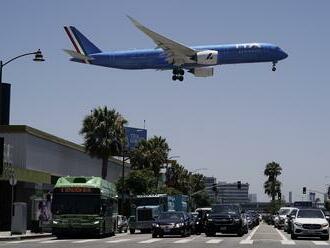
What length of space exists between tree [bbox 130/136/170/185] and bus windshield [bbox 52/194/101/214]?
55.1m

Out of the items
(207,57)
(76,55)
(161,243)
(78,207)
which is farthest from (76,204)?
(76,55)

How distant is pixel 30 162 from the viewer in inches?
1975

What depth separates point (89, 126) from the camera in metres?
64.0

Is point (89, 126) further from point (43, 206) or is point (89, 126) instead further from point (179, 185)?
point (179, 185)

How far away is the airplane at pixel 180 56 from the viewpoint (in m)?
51.6

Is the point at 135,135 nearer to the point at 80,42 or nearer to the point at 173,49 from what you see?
the point at 80,42

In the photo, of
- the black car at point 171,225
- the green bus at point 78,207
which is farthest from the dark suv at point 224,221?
the green bus at point 78,207

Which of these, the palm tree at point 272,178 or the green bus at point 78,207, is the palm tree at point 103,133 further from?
the palm tree at point 272,178

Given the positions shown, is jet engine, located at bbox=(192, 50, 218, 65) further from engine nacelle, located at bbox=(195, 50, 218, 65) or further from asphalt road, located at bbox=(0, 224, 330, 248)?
asphalt road, located at bbox=(0, 224, 330, 248)

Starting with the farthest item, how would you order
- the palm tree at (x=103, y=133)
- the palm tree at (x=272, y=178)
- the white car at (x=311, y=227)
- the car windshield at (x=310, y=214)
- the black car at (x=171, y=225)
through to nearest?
the palm tree at (x=272, y=178) < the palm tree at (x=103, y=133) < the black car at (x=171, y=225) < the car windshield at (x=310, y=214) < the white car at (x=311, y=227)

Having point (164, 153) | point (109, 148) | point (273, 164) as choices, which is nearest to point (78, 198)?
point (109, 148)

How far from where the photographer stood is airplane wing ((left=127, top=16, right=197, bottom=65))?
169 ft

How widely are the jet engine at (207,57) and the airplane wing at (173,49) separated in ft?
3.05

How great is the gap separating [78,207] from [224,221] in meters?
7.57
